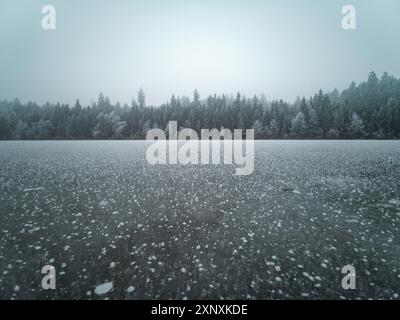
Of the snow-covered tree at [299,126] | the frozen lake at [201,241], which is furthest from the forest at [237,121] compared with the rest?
the frozen lake at [201,241]

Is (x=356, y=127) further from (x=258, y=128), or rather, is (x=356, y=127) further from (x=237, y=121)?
(x=237, y=121)

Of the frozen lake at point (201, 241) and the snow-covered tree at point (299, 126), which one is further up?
the snow-covered tree at point (299, 126)

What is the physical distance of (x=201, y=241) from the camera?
658 cm

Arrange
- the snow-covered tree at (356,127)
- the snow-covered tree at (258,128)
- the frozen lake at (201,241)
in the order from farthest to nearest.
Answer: the snow-covered tree at (258,128)
the snow-covered tree at (356,127)
the frozen lake at (201,241)

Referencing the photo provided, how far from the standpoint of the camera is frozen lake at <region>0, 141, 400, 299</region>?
4.73m

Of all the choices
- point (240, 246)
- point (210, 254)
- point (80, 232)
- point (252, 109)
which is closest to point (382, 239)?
point (240, 246)

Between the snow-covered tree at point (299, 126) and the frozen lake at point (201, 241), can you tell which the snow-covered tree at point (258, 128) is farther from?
the frozen lake at point (201, 241)

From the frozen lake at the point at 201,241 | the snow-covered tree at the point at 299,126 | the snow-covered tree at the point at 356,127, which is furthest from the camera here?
the snow-covered tree at the point at 299,126

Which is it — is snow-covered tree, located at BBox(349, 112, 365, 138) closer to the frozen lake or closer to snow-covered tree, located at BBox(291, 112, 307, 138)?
snow-covered tree, located at BBox(291, 112, 307, 138)

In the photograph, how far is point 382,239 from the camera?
662 cm

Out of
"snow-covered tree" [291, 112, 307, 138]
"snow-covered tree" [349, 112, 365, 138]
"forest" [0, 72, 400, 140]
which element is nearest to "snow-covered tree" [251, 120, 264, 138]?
"forest" [0, 72, 400, 140]

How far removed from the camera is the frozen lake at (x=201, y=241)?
186 inches

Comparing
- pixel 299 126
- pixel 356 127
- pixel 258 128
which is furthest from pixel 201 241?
pixel 356 127

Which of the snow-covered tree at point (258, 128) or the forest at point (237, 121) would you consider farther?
the snow-covered tree at point (258, 128)
